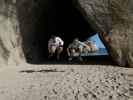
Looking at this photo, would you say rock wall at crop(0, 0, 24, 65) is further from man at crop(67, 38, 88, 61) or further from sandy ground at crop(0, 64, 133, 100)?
man at crop(67, 38, 88, 61)

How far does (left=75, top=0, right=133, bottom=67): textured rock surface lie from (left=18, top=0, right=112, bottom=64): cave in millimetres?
1932

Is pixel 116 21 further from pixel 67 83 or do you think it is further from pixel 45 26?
pixel 45 26

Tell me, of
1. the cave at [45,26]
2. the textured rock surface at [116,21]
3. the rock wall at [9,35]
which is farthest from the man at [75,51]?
the rock wall at [9,35]

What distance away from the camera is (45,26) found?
13344 mm

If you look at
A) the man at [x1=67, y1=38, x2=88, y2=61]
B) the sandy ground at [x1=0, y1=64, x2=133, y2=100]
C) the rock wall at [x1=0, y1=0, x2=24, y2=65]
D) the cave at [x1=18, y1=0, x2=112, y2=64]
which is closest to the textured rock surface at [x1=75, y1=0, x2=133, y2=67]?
the sandy ground at [x1=0, y1=64, x2=133, y2=100]

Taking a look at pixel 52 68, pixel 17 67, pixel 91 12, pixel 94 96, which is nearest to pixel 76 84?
pixel 94 96

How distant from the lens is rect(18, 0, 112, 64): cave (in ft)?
36.1

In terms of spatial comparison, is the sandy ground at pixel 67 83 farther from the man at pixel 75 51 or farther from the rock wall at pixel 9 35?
the man at pixel 75 51

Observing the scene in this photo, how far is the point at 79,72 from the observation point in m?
8.62

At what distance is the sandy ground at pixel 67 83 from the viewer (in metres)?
6.59

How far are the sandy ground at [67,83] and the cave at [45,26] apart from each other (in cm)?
188

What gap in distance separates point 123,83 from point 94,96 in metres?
1.03

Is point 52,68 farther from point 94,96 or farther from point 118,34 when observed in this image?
point 94,96

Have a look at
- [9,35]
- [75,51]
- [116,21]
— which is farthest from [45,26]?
[116,21]
